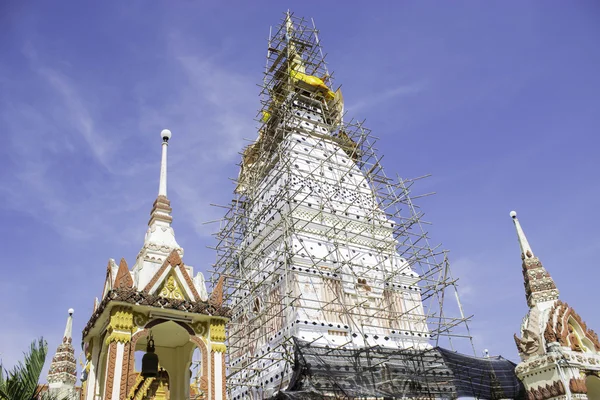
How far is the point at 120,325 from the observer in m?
9.01

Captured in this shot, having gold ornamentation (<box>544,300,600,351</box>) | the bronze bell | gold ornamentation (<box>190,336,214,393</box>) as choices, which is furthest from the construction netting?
the bronze bell

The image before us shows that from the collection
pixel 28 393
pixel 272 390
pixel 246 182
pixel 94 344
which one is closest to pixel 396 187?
pixel 246 182

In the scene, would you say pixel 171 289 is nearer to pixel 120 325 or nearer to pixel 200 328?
pixel 200 328

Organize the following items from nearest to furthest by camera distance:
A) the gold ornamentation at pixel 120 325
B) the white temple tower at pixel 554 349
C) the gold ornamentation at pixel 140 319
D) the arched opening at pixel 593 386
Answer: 1. the gold ornamentation at pixel 120 325
2. the gold ornamentation at pixel 140 319
3. the white temple tower at pixel 554 349
4. the arched opening at pixel 593 386

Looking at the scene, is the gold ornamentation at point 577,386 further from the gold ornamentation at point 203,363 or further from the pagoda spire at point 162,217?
the pagoda spire at point 162,217

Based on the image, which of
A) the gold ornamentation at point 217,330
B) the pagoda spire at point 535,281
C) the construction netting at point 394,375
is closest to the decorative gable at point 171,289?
the gold ornamentation at point 217,330

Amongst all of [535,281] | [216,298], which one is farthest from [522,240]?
[216,298]

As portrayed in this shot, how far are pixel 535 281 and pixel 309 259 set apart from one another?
786cm

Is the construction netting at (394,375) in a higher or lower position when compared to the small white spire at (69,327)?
lower

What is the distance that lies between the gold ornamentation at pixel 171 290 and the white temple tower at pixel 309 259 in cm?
453

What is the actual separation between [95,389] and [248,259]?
1180 centimetres

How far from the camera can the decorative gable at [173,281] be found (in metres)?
9.68

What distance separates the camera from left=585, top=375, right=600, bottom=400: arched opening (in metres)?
16.5

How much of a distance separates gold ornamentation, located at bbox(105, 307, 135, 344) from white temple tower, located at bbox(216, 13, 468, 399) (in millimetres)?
5299
